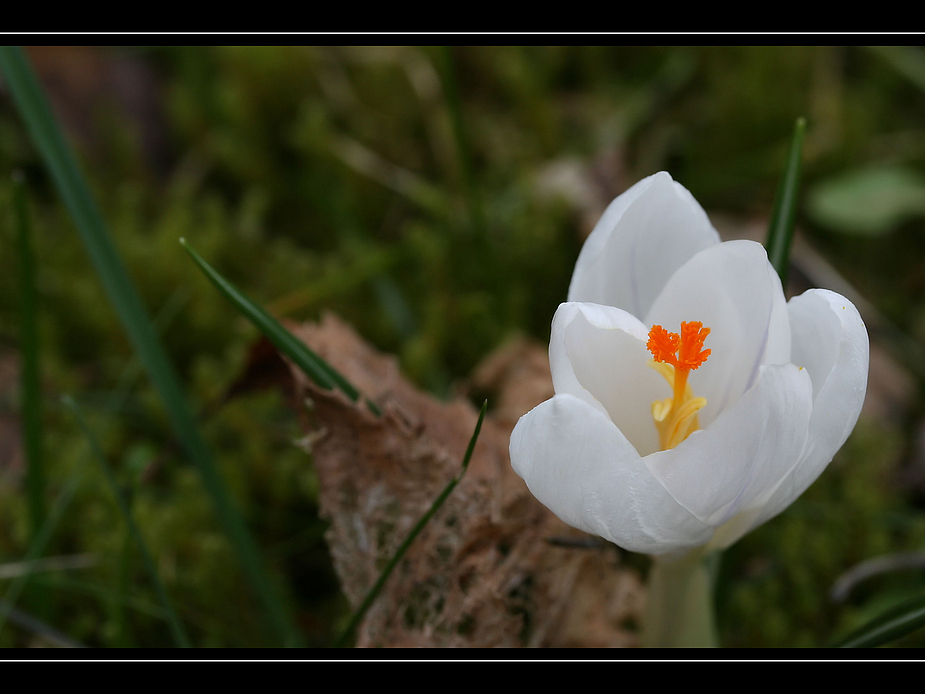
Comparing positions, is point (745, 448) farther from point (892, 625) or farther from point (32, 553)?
point (32, 553)

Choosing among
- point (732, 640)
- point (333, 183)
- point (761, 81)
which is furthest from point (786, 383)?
point (761, 81)

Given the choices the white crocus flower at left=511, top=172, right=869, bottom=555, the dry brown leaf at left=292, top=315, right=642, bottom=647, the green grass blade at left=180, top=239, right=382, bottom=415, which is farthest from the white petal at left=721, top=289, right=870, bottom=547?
the green grass blade at left=180, top=239, right=382, bottom=415

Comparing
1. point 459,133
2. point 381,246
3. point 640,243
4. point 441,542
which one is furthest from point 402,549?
point 381,246

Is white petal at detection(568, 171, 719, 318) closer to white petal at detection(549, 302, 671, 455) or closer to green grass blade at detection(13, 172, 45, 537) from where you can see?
white petal at detection(549, 302, 671, 455)

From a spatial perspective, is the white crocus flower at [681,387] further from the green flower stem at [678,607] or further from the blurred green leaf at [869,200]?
the blurred green leaf at [869,200]


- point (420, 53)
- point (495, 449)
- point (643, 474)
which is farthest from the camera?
point (420, 53)

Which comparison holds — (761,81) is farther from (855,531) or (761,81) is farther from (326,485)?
(326,485)
